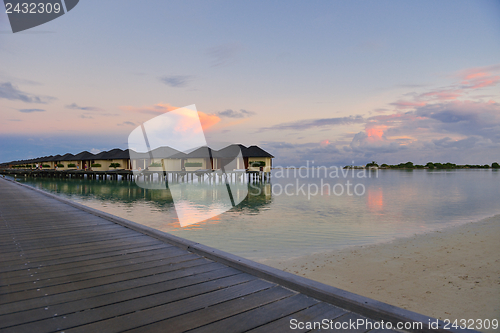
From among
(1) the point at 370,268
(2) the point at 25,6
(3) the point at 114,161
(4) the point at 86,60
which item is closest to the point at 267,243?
(1) the point at 370,268

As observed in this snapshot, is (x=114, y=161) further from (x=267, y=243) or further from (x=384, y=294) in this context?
(x=384, y=294)

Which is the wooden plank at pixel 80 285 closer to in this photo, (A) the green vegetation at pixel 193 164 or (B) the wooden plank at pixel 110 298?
(B) the wooden plank at pixel 110 298

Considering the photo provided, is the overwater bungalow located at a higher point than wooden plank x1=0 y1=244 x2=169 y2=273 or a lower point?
higher

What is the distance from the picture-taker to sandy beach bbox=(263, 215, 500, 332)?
3.75m

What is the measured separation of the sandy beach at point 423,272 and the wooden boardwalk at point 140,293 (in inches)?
101

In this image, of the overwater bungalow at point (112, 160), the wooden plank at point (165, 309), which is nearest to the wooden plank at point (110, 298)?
the wooden plank at point (165, 309)

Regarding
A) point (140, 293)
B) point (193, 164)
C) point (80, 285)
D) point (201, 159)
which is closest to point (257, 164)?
point (201, 159)

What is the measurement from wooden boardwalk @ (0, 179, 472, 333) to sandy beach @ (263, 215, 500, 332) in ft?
8.38

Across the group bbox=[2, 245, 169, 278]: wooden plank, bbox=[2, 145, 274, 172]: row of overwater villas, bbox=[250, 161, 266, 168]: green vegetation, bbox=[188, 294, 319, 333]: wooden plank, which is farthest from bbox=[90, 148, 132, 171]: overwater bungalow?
bbox=[188, 294, 319, 333]: wooden plank

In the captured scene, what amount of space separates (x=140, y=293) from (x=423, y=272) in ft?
15.7

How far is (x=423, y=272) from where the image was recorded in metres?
4.92

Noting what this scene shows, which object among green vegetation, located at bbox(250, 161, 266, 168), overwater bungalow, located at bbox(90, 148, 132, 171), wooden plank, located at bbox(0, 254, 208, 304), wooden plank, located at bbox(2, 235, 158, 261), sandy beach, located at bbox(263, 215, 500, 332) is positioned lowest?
sandy beach, located at bbox(263, 215, 500, 332)

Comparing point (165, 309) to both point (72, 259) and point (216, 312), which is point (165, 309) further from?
point (72, 259)

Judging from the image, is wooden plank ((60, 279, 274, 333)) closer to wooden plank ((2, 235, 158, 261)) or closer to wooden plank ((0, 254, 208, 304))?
wooden plank ((0, 254, 208, 304))
